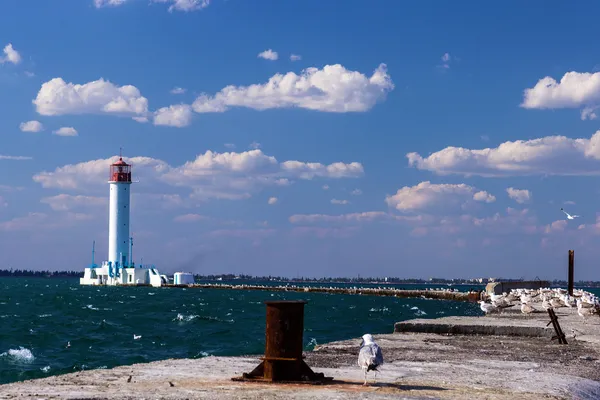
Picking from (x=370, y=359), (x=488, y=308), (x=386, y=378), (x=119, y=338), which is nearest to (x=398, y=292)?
(x=119, y=338)

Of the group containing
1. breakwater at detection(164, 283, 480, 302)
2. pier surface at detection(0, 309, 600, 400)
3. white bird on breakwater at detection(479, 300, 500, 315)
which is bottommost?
breakwater at detection(164, 283, 480, 302)

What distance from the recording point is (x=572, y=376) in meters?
8.58

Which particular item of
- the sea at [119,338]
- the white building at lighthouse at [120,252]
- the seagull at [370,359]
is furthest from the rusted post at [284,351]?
the white building at lighthouse at [120,252]

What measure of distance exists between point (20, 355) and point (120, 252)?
3324 inches

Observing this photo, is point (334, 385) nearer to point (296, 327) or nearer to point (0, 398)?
point (296, 327)

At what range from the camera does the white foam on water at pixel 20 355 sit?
863 inches

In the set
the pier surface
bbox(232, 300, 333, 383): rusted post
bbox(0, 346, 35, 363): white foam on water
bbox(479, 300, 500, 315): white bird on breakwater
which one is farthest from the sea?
bbox(232, 300, 333, 383): rusted post

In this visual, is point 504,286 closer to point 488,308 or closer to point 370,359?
point 488,308

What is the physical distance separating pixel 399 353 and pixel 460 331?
402 cm

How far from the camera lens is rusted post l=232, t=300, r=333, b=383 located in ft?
25.2

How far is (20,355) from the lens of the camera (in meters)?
22.7

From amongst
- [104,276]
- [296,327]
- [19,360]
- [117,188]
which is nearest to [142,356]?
[19,360]

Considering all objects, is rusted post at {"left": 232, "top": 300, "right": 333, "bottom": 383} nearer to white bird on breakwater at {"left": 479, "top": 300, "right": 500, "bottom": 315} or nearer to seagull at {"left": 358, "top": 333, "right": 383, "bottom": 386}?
seagull at {"left": 358, "top": 333, "right": 383, "bottom": 386}

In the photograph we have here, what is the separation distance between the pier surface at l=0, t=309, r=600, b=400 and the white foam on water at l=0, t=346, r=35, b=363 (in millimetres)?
13250
